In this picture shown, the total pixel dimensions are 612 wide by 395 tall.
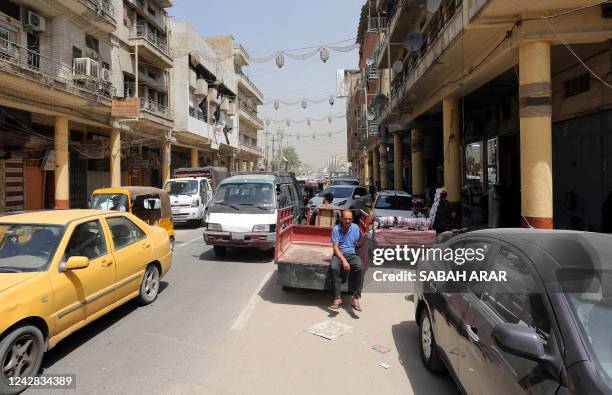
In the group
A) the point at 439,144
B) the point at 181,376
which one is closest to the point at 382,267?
the point at 181,376

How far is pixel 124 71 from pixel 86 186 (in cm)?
679

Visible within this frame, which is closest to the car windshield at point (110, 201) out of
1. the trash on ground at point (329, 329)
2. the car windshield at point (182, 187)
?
the car windshield at point (182, 187)

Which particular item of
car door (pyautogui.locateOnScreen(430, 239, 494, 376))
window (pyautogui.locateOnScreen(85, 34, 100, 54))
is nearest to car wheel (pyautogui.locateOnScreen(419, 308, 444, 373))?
car door (pyautogui.locateOnScreen(430, 239, 494, 376))

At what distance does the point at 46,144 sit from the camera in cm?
1772

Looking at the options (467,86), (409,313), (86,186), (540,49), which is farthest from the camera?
(86,186)

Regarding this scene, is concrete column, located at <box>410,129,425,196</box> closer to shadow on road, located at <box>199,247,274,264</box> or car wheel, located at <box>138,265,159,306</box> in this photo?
shadow on road, located at <box>199,247,274,264</box>

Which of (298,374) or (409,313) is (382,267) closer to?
(409,313)

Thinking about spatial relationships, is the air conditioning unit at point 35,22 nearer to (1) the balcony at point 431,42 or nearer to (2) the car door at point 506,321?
(1) the balcony at point 431,42

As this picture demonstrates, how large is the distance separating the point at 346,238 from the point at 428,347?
2.24 meters

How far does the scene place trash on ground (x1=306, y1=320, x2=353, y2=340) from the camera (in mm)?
4926

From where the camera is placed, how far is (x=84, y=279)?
439 centimetres

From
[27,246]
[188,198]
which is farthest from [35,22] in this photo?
[27,246]

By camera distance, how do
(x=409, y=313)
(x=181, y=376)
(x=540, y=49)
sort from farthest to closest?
(x=540, y=49), (x=409, y=313), (x=181, y=376)

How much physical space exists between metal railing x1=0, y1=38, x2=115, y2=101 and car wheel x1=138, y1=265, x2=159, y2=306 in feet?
35.4
